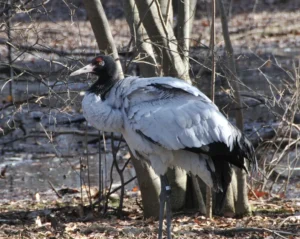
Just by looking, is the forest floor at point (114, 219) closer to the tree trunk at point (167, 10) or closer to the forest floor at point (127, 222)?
the forest floor at point (127, 222)

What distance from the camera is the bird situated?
6559mm

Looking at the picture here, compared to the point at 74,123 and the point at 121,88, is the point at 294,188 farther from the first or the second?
the point at 74,123

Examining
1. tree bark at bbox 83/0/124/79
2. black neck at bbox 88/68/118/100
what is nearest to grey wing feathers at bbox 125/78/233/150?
black neck at bbox 88/68/118/100

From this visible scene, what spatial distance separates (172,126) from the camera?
6.55 meters

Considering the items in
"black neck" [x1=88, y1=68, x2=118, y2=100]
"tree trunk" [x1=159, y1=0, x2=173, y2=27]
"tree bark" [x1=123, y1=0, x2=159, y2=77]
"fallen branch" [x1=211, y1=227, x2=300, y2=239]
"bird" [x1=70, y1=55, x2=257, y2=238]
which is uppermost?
"tree trunk" [x1=159, y1=0, x2=173, y2=27]

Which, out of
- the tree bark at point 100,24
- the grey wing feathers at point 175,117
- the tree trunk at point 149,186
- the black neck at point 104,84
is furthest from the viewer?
the tree trunk at point 149,186

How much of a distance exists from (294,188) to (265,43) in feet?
41.3

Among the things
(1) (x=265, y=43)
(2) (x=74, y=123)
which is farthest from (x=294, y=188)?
(1) (x=265, y=43)

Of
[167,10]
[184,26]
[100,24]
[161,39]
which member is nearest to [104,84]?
[100,24]

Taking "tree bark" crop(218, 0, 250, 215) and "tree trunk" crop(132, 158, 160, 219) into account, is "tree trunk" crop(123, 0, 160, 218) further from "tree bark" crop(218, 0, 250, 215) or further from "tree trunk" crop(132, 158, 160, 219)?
"tree bark" crop(218, 0, 250, 215)

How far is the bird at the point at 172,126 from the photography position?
6559 mm

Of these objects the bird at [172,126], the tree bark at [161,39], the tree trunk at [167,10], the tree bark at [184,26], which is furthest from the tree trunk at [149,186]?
the tree trunk at [167,10]

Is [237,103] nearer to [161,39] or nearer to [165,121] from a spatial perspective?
[161,39]

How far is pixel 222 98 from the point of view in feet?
47.1
